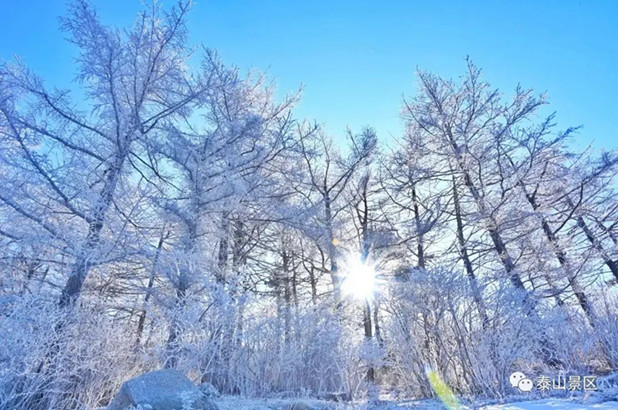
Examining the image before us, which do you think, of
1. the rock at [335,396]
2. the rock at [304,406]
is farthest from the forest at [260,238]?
the rock at [304,406]

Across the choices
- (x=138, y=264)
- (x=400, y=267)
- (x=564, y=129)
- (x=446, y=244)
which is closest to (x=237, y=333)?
(x=138, y=264)

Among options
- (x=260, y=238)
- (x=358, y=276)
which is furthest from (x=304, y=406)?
(x=358, y=276)

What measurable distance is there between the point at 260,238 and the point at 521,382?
8.74 meters

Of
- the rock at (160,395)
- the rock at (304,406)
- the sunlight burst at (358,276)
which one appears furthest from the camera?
the sunlight burst at (358,276)

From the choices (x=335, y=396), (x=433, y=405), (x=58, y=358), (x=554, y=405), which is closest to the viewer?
(x=554, y=405)

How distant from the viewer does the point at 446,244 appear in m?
12.6

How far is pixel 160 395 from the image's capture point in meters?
3.64

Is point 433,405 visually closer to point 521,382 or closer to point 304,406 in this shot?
point 521,382

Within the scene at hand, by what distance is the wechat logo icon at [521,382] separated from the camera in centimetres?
505

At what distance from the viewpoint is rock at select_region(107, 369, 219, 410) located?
3.51 m

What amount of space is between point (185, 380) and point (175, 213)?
481 cm

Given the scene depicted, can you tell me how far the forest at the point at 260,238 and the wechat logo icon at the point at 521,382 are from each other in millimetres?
86

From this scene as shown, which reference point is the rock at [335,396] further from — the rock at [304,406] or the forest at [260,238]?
the rock at [304,406]

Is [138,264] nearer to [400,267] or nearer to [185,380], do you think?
[185,380]
